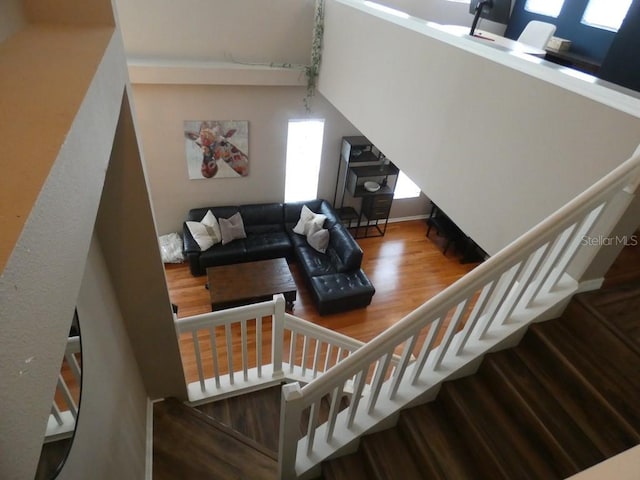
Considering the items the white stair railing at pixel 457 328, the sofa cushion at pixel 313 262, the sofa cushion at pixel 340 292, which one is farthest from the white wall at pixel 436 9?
the white stair railing at pixel 457 328

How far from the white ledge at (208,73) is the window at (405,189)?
271cm

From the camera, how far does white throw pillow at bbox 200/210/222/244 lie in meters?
5.61

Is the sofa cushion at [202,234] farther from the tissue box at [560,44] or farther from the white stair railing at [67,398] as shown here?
the tissue box at [560,44]

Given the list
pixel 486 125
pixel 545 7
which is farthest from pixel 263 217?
pixel 545 7

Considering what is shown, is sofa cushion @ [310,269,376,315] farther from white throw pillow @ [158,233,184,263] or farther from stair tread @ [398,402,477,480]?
stair tread @ [398,402,477,480]

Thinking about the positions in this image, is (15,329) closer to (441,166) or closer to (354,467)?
(354,467)

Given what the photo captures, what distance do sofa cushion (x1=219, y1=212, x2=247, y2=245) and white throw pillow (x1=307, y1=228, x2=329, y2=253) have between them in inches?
43.2

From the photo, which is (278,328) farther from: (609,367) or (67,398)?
(609,367)

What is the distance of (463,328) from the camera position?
199 centimetres

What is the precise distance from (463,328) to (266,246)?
4098 mm

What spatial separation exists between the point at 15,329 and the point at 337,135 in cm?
605

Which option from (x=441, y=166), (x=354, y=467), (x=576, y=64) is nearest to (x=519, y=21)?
(x=576, y=64)

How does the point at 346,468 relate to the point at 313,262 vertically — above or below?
above

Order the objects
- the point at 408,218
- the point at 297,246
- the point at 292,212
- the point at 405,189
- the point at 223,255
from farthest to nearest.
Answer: the point at 408,218, the point at 405,189, the point at 292,212, the point at 297,246, the point at 223,255
